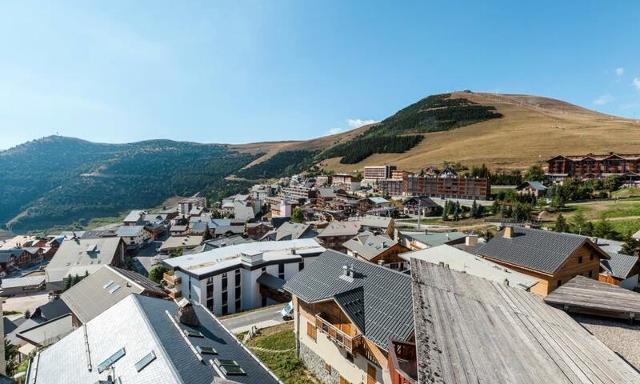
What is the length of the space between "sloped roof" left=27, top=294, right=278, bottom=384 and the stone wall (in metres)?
5.78

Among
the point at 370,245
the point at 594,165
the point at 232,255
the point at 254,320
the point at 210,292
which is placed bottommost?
the point at 254,320

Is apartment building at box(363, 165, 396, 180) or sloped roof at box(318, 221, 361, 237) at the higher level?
apartment building at box(363, 165, 396, 180)

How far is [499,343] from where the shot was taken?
26.8 feet

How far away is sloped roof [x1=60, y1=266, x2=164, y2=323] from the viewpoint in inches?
1225

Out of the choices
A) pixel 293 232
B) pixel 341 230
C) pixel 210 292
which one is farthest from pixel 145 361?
pixel 293 232

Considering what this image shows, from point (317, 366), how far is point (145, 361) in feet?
37.1

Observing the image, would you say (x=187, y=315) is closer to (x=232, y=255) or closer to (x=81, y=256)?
(x=232, y=255)

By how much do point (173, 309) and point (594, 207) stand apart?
79652mm

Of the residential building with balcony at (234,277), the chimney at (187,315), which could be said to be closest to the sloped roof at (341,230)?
the residential building with balcony at (234,277)

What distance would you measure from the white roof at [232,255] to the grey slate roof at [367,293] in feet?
69.8

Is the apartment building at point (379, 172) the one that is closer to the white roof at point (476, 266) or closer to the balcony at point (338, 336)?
the white roof at point (476, 266)

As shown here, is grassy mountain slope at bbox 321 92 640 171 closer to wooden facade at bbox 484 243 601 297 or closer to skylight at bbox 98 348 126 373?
wooden facade at bbox 484 243 601 297

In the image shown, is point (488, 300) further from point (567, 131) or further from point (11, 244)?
point (567, 131)

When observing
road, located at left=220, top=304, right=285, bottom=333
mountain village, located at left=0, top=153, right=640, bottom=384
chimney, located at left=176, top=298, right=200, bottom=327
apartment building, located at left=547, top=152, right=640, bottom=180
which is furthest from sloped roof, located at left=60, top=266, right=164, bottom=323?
apartment building, located at left=547, top=152, right=640, bottom=180
